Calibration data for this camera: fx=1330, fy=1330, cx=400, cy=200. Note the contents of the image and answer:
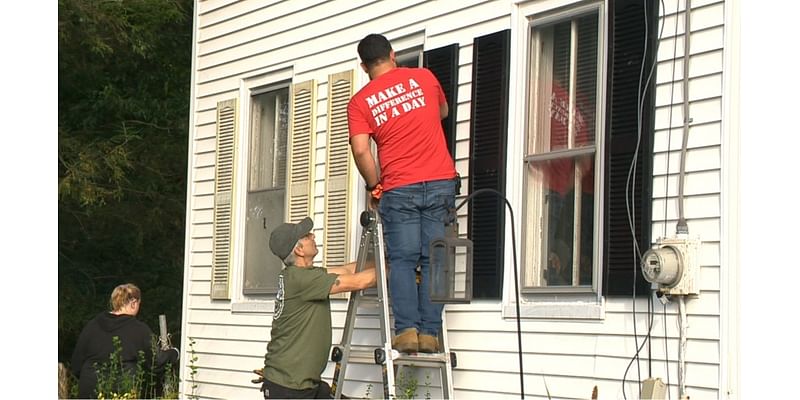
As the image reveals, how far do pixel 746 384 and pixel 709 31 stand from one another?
6.16 feet

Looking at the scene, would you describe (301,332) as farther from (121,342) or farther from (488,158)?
(121,342)

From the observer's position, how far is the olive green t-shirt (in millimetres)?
8562

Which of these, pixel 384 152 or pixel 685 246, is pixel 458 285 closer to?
pixel 384 152

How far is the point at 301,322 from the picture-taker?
862cm

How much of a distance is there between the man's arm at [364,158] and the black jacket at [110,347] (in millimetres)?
3640

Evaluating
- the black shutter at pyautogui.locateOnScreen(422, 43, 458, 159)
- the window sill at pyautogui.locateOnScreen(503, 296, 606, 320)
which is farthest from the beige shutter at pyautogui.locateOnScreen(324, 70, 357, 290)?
the window sill at pyautogui.locateOnScreen(503, 296, 606, 320)

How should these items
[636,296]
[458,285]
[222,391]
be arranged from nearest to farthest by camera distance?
[636,296] < [458,285] < [222,391]

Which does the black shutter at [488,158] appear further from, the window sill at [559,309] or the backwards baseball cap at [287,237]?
the backwards baseball cap at [287,237]

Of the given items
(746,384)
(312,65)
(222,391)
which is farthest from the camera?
(222,391)

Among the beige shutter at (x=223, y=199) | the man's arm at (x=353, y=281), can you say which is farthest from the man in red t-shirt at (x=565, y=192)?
the beige shutter at (x=223, y=199)

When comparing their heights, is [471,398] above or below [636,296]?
below

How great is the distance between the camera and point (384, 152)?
833 cm

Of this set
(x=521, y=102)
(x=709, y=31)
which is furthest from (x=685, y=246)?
(x=521, y=102)
